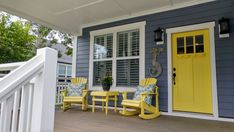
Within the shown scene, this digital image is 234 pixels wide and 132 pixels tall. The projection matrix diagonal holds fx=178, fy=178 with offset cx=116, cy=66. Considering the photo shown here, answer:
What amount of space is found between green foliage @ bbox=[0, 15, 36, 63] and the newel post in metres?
9.23

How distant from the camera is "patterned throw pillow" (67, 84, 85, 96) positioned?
5001 millimetres

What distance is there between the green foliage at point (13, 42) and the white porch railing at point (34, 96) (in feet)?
30.2

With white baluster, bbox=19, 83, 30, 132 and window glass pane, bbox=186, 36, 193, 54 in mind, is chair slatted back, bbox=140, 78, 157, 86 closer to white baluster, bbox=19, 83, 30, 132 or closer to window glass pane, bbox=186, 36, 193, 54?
window glass pane, bbox=186, 36, 193, 54

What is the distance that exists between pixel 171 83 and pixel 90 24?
3.23 meters

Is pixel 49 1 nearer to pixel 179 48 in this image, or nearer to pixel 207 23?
pixel 179 48

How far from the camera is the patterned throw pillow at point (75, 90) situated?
5001 mm

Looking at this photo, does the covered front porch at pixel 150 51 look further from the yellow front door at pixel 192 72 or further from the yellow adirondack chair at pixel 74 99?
the yellow adirondack chair at pixel 74 99

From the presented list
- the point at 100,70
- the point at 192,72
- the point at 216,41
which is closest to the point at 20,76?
the point at 192,72

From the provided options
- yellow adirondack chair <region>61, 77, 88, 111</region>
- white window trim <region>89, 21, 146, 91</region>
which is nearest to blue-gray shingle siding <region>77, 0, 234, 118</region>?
white window trim <region>89, 21, 146, 91</region>

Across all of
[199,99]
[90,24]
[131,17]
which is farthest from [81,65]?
[199,99]

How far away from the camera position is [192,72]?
4.11 m

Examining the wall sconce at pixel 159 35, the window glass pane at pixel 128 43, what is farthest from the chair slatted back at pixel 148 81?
the wall sconce at pixel 159 35

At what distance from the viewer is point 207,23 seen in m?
4.01

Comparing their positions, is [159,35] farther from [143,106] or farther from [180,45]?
[143,106]
